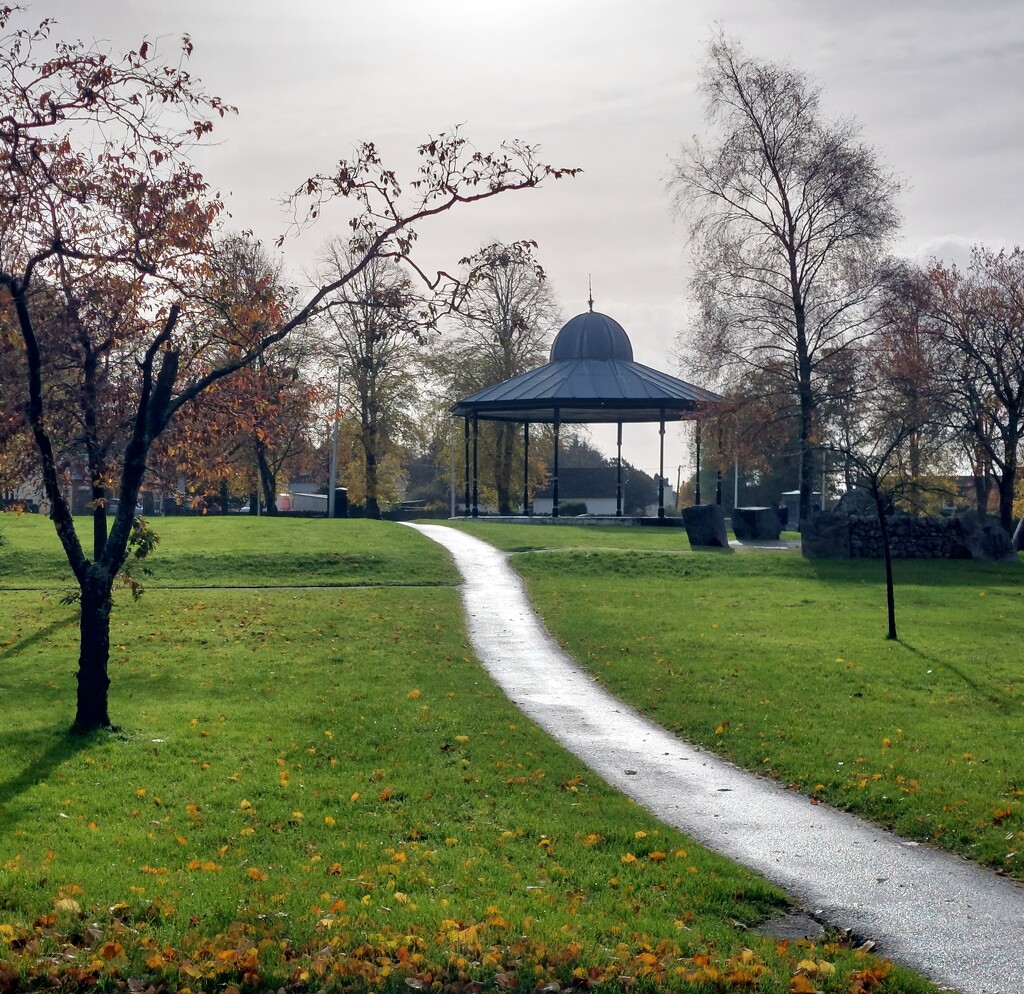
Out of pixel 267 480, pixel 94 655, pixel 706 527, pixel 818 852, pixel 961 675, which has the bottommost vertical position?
pixel 818 852

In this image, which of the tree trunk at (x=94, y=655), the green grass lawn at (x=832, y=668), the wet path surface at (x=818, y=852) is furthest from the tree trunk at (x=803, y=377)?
the tree trunk at (x=94, y=655)

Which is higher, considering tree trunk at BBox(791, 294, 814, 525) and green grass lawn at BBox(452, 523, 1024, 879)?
tree trunk at BBox(791, 294, 814, 525)

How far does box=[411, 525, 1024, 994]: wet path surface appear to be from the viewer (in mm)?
5984

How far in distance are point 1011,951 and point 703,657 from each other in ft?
32.5

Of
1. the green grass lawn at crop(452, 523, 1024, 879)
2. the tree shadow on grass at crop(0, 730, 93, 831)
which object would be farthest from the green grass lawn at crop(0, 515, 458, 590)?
the tree shadow on grass at crop(0, 730, 93, 831)

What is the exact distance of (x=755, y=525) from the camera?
36.0m

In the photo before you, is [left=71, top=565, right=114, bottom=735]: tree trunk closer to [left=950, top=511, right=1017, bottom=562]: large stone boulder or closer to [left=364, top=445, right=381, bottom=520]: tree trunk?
[left=950, top=511, right=1017, bottom=562]: large stone boulder

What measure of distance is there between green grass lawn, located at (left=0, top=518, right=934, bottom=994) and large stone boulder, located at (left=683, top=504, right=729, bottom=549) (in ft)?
59.8

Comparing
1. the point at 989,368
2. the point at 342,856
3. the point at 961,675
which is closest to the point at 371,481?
the point at 989,368

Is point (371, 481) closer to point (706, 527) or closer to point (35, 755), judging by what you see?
point (706, 527)

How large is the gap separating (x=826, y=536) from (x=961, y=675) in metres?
15.9

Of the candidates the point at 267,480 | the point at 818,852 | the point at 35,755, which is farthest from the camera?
the point at 267,480

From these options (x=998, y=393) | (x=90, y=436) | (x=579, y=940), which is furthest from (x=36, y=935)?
Result: (x=998, y=393)

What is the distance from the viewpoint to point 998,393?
35781 mm
